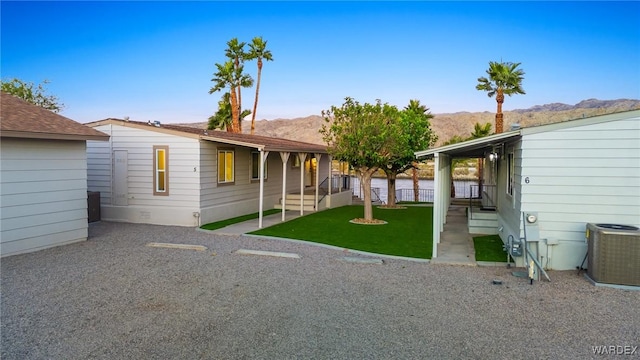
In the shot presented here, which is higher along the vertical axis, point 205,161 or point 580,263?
point 205,161

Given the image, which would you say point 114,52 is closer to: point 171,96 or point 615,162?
point 171,96

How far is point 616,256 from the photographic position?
671 centimetres

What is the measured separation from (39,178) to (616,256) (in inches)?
444

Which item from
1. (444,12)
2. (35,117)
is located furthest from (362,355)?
(444,12)

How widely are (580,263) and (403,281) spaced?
346 centimetres

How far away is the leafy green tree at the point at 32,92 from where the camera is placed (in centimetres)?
2666

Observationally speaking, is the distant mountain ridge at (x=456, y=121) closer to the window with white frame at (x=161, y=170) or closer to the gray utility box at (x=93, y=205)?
the gray utility box at (x=93, y=205)

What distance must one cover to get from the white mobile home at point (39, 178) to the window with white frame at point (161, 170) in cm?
282

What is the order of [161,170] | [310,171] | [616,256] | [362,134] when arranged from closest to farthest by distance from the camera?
[616,256]
[161,170]
[362,134]
[310,171]

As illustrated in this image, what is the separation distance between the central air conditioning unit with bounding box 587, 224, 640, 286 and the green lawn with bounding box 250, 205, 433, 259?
121 inches

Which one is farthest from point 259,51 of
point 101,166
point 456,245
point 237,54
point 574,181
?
point 574,181

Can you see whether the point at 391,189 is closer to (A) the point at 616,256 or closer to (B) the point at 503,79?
(B) the point at 503,79

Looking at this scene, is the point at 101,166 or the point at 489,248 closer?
the point at 489,248

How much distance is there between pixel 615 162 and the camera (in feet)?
24.4
